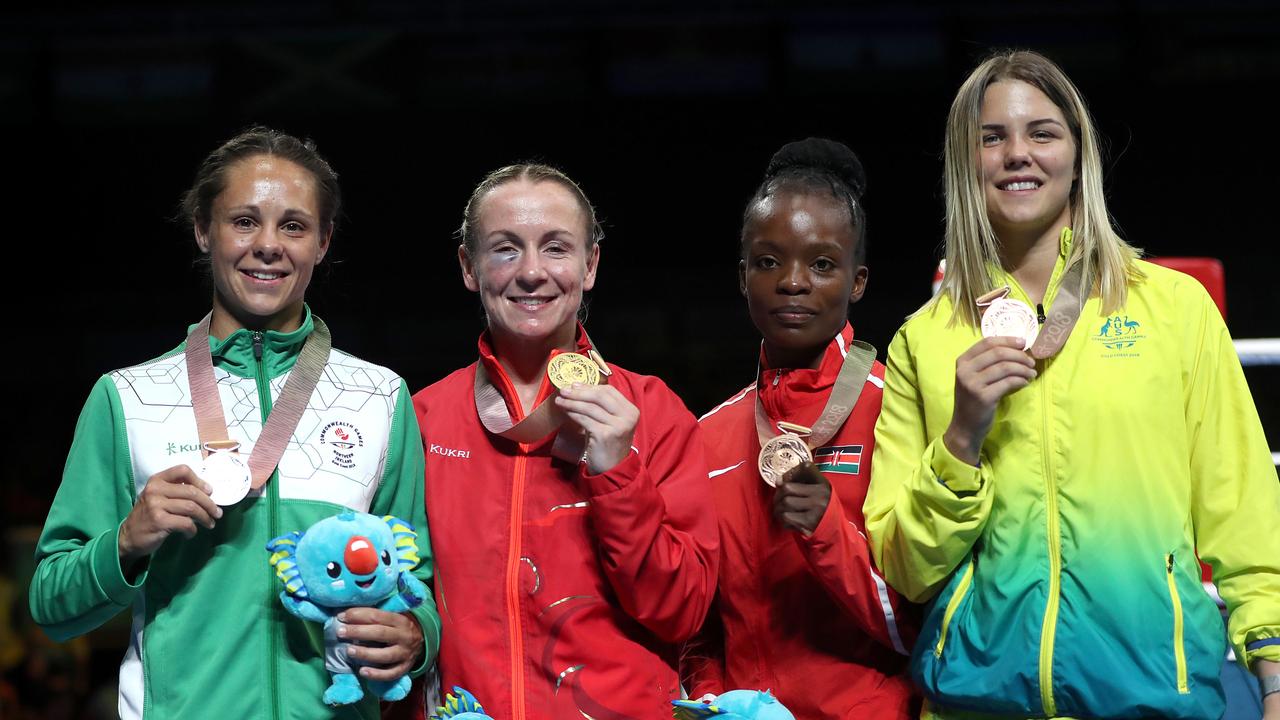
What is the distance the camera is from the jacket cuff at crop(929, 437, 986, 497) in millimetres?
1931

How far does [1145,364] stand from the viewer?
1.99 meters

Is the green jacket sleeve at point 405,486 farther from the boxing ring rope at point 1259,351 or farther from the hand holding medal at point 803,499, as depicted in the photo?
the boxing ring rope at point 1259,351

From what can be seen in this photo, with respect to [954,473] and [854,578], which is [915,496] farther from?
[854,578]

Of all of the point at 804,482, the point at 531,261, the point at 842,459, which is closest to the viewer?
the point at 804,482

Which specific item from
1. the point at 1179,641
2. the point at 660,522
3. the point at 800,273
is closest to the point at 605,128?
the point at 800,273

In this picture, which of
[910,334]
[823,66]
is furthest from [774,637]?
[823,66]

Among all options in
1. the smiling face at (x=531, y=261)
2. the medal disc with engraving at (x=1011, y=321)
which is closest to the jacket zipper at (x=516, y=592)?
the smiling face at (x=531, y=261)

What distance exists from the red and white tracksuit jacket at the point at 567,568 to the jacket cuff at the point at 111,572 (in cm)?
48

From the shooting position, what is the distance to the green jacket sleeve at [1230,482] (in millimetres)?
1920

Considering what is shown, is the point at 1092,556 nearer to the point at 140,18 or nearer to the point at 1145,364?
the point at 1145,364

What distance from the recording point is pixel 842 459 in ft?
7.63

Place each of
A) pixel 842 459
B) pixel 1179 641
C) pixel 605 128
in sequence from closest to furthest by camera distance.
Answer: pixel 1179 641 < pixel 842 459 < pixel 605 128

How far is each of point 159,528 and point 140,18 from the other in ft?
17.8

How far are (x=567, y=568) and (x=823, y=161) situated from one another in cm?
98
